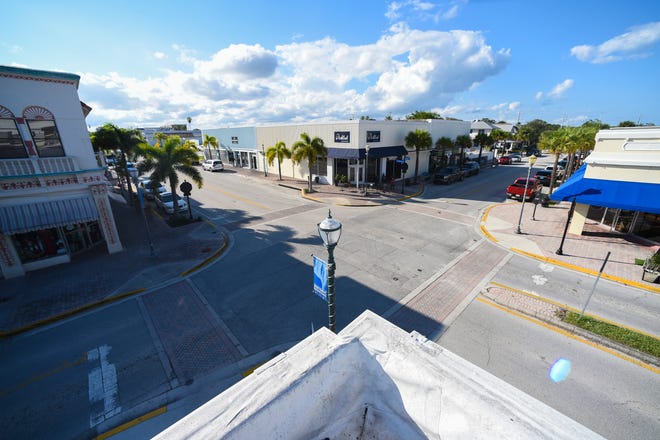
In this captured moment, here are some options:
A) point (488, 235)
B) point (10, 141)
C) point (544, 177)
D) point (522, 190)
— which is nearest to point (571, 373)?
point (488, 235)

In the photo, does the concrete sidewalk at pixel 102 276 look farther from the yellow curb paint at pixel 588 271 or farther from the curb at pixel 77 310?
the yellow curb paint at pixel 588 271

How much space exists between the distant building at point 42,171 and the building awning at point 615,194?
76.2ft

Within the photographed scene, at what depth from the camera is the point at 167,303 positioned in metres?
10.1

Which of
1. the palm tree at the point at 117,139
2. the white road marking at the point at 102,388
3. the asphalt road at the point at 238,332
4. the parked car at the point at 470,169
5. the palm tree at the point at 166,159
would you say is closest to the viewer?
the white road marking at the point at 102,388

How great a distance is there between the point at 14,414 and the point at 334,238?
867 centimetres

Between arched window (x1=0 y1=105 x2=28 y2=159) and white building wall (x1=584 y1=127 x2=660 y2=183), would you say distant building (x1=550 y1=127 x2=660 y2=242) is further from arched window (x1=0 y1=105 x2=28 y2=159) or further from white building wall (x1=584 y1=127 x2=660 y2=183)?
arched window (x1=0 y1=105 x2=28 y2=159)

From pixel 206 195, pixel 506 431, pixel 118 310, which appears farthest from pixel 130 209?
pixel 506 431

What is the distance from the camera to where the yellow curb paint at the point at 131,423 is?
231 inches

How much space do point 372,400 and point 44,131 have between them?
16057 millimetres

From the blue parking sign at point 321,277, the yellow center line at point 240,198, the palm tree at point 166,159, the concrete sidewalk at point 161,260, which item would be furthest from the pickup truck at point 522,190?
the palm tree at point 166,159

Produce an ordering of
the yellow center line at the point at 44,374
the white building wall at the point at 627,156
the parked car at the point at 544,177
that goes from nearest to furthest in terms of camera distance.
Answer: the yellow center line at the point at 44,374, the white building wall at the point at 627,156, the parked car at the point at 544,177

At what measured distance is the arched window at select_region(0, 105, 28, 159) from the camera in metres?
10.5

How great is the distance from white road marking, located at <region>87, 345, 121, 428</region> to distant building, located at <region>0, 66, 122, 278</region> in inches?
302

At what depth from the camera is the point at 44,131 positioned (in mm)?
11430
